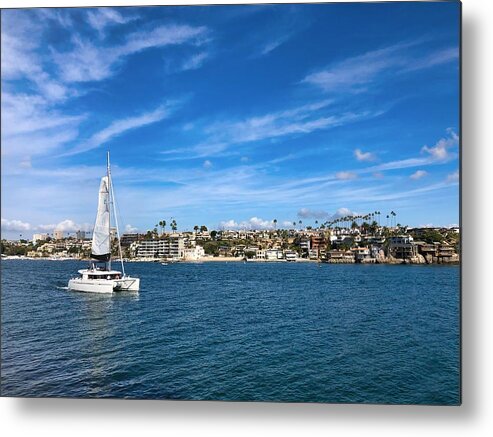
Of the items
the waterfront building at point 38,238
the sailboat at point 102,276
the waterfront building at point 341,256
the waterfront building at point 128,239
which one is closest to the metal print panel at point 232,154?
the waterfront building at point 38,238

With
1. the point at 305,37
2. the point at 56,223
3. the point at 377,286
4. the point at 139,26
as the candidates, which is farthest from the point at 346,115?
the point at 377,286

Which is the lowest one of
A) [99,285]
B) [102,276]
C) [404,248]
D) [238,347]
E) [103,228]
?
[238,347]

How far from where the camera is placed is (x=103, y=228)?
20.2ft

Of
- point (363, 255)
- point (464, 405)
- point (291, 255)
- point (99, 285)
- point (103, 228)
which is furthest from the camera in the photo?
point (363, 255)

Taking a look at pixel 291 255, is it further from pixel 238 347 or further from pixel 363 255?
pixel 238 347

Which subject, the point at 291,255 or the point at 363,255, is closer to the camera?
the point at 291,255

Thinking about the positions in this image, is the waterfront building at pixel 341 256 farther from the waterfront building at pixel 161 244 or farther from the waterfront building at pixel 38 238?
the waterfront building at pixel 38 238

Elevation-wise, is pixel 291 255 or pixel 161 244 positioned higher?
pixel 161 244

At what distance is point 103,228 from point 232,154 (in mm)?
2611

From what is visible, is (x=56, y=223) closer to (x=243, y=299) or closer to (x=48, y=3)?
(x=48, y=3)

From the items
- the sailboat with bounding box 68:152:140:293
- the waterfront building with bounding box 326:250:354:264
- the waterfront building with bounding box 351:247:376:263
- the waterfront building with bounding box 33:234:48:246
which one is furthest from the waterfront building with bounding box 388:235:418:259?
the waterfront building with bounding box 33:234:48:246

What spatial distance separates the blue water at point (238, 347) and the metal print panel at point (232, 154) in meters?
0.03

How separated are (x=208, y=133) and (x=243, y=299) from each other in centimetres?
597

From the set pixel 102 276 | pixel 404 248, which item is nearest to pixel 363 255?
pixel 404 248
